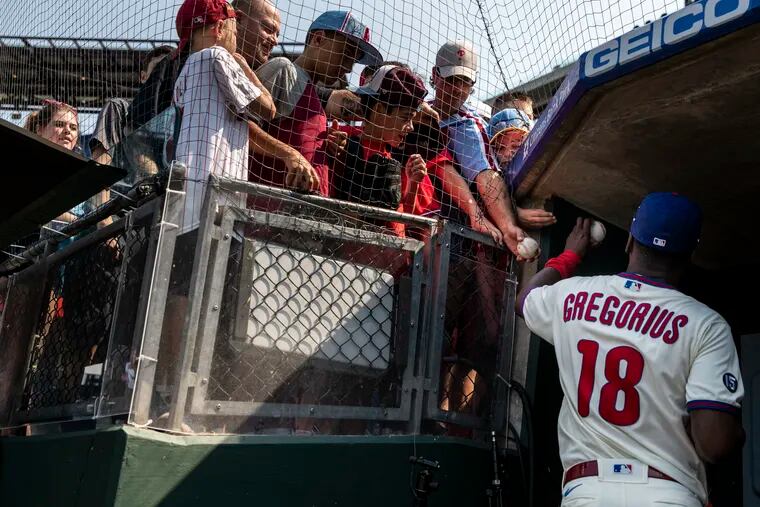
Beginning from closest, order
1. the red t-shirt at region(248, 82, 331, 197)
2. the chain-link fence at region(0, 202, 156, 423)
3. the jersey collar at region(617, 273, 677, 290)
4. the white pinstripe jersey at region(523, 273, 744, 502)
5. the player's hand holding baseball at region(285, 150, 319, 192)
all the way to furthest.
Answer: the white pinstripe jersey at region(523, 273, 744, 502)
the jersey collar at region(617, 273, 677, 290)
the chain-link fence at region(0, 202, 156, 423)
the player's hand holding baseball at region(285, 150, 319, 192)
the red t-shirt at region(248, 82, 331, 197)

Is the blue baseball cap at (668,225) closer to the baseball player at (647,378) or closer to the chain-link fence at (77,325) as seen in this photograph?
the baseball player at (647,378)

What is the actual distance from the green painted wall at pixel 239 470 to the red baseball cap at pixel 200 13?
7.45 feet

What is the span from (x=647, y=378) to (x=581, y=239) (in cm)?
130

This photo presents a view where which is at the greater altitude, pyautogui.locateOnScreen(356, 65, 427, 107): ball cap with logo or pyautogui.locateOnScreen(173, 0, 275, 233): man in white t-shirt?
pyautogui.locateOnScreen(356, 65, 427, 107): ball cap with logo

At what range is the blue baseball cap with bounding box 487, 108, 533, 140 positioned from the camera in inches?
247

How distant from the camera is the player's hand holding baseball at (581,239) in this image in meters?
4.55

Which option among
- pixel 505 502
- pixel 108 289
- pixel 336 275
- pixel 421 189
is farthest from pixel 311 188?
pixel 505 502

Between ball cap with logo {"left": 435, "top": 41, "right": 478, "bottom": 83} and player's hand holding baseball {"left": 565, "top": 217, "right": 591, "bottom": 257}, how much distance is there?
5.25 feet

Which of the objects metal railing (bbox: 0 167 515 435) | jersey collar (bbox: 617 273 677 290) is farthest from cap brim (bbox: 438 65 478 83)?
jersey collar (bbox: 617 273 677 290)

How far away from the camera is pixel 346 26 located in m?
5.37

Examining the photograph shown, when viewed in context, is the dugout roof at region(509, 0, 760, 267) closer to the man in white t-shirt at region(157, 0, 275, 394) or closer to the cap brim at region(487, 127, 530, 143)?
the cap brim at region(487, 127, 530, 143)

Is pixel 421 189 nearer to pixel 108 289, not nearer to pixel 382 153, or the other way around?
pixel 382 153

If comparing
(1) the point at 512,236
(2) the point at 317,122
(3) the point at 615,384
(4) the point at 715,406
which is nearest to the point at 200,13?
(2) the point at 317,122

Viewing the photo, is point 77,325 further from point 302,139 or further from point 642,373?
point 642,373
